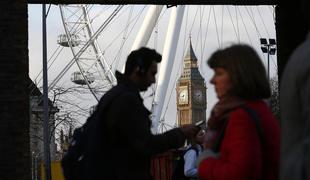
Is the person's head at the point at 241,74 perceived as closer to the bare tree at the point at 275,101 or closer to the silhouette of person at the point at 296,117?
the bare tree at the point at 275,101

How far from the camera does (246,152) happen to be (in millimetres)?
3697

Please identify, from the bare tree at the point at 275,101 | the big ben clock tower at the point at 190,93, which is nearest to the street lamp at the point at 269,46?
the bare tree at the point at 275,101

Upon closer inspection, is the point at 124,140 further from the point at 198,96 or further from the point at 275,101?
the point at 198,96

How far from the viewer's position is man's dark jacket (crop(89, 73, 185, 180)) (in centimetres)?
494

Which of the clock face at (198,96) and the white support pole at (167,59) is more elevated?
the white support pole at (167,59)

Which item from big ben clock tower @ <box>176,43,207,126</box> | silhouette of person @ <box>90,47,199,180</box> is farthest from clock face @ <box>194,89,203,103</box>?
silhouette of person @ <box>90,47,199,180</box>

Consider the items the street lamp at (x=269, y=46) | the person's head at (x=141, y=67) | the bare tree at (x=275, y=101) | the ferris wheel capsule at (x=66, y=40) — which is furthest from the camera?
the ferris wheel capsule at (x=66, y=40)

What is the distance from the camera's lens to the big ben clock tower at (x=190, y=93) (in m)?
130

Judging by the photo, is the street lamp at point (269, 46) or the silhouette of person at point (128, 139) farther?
the street lamp at point (269, 46)

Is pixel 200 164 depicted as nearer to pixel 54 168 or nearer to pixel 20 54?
pixel 20 54

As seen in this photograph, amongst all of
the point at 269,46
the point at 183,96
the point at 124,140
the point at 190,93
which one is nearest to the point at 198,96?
the point at 190,93

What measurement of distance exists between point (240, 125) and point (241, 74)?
0.30 m

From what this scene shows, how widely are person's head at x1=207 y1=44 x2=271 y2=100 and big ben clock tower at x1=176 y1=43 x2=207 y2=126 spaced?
121325 millimetres

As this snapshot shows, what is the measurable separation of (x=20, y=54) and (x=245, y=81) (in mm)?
7249
